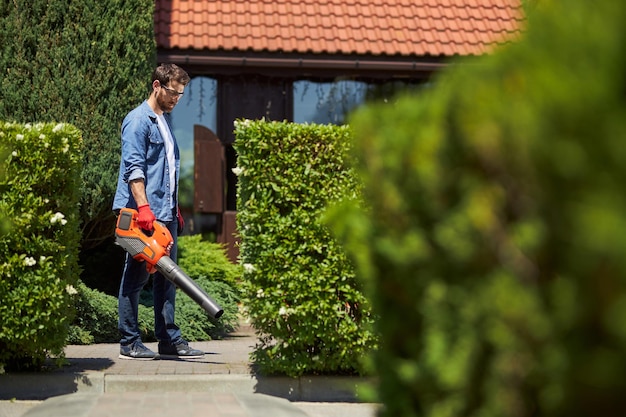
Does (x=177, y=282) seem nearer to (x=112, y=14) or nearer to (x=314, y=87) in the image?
(x=112, y=14)

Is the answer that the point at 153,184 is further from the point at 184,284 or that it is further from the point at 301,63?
the point at 301,63

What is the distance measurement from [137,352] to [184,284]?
0.81 metres

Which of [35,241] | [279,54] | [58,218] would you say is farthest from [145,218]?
[279,54]

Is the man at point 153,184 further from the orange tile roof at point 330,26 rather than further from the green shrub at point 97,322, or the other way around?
the orange tile roof at point 330,26

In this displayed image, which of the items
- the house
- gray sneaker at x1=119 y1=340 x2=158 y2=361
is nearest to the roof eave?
the house

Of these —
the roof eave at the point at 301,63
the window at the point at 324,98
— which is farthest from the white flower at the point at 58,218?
the window at the point at 324,98

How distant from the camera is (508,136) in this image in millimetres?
1659

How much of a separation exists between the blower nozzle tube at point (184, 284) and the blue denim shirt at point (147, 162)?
50 cm

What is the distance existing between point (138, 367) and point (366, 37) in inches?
292

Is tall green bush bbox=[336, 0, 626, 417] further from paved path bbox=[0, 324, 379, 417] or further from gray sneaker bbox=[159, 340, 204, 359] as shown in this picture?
gray sneaker bbox=[159, 340, 204, 359]

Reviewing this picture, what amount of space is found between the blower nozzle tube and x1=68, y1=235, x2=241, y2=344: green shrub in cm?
110

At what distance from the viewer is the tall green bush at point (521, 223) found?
1501 mm

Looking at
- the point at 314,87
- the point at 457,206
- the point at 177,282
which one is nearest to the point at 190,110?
the point at 314,87

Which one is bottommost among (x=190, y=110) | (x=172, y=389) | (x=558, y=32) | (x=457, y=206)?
(x=172, y=389)
